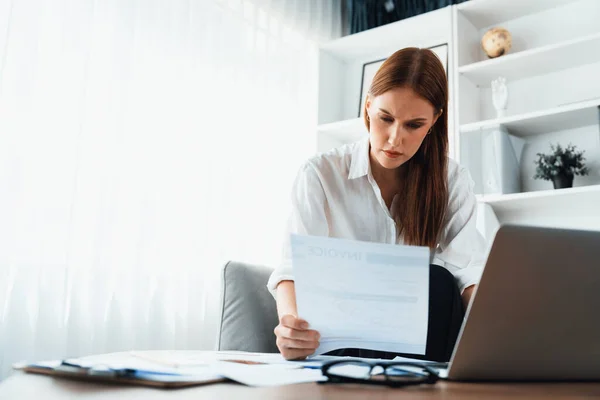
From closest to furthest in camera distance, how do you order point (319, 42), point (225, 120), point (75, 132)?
1. point (75, 132)
2. point (225, 120)
3. point (319, 42)

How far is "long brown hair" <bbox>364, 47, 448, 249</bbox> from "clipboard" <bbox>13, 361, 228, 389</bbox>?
92 centimetres

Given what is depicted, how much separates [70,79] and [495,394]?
1.70 m

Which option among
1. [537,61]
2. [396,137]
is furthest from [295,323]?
[537,61]

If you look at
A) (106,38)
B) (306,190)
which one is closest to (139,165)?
(106,38)

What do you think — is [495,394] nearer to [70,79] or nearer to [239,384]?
[239,384]

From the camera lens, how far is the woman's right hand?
79cm

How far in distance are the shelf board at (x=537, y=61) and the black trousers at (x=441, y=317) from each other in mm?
1502

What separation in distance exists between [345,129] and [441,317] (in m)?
1.83

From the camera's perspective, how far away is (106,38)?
1.97 meters

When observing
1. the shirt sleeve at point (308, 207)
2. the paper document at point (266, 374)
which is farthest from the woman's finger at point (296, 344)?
the shirt sleeve at point (308, 207)

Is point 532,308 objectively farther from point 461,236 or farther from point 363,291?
point 461,236

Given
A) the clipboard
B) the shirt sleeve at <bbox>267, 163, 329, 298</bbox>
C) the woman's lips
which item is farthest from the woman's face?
the clipboard

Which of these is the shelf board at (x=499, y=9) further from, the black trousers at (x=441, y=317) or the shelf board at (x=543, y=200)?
the black trousers at (x=441, y=317)

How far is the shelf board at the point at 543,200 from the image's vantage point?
211cm
